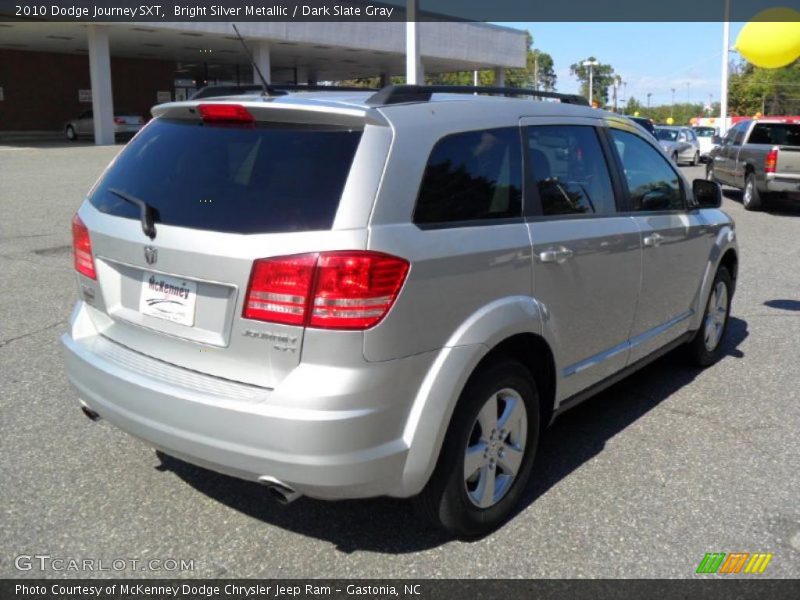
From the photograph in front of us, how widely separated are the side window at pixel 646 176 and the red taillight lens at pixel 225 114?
221cm

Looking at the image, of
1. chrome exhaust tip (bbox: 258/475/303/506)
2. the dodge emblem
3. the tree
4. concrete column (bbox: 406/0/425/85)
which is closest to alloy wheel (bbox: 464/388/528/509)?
chrome exhaust tip (bbox: 258/475/303/506)

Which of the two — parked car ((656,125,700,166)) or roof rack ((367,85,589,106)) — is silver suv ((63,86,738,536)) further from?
parked car ((656,125,700,166))

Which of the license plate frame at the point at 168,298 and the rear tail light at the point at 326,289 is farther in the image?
the license plate frame at the point at 168,298

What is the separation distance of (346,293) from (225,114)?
102 cm

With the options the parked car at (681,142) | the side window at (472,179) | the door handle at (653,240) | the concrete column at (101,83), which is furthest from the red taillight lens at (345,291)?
the concrete column at (101,83)

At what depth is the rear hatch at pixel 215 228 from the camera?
9.00 feet

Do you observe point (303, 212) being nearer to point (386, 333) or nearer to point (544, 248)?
point (386, 333)

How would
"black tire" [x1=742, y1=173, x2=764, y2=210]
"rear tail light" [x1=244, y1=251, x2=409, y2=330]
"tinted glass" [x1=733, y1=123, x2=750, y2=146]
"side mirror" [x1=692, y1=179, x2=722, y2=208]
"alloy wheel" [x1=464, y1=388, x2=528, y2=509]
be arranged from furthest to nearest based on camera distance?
1. "tinted glass" [x1=733, y1=123, x2=750, y2=146]
2. "black tire" [x1=742, y1=173, x2=764, y2=210]
3. "side mirror" [x1=692, y1=179, x2=722, y2=208]
4. "alloy wheel" [x1=464, y1=388, x2=528, y2=509]
5. "rear tail light" [x1=244, y1=251, x2=409, y2=330]

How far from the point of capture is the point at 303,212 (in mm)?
2756

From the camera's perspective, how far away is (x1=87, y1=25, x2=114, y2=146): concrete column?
3191cm

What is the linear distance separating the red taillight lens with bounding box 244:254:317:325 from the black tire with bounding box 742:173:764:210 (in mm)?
15229

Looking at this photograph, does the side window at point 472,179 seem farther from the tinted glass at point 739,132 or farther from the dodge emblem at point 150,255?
the tinted glass at point 739,132

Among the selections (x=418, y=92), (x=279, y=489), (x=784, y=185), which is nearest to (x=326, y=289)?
(x=279, y=489)

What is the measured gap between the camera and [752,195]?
1609 centimetres
